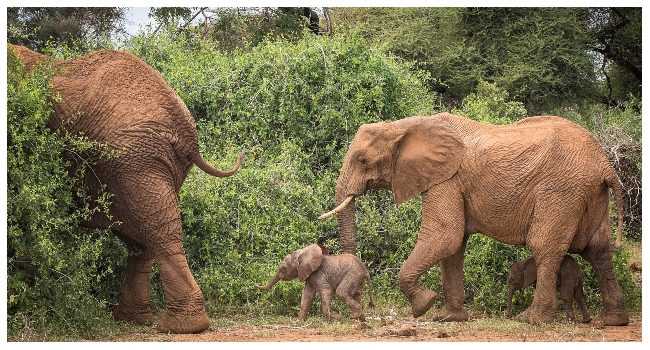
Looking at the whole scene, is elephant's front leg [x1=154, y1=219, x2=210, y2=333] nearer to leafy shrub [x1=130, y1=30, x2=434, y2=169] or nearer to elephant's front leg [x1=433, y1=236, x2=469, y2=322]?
elephant's front leg [x1=433, y1=236, x2=469, y2=322]

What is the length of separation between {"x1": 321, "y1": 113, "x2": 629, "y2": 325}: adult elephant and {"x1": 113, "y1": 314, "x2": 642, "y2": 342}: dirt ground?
0.96 ft

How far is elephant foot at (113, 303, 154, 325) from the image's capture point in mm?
8148

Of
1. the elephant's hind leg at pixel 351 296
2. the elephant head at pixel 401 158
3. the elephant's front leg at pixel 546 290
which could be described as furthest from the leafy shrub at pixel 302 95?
the elephant's front leg at pixel 546 290

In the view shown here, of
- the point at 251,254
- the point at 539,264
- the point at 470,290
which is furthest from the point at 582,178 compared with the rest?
the point at 251,254

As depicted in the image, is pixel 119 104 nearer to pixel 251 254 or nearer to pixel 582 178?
pixel 251 254

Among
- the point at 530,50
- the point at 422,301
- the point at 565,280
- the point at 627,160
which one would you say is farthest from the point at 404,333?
the point at 530,50

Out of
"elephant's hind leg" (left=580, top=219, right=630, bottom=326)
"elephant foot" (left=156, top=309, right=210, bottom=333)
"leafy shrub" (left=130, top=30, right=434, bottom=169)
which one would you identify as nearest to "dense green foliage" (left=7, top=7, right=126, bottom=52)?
"leafy shrub" (left=130, top=30, right=434, bottom=169)

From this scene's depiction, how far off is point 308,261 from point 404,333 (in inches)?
40.8

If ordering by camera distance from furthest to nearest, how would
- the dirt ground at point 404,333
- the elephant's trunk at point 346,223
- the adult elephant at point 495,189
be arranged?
the elephant's trunk at point 346,223
the adult elephant at point 495,189
the dirt ground at point 404,333

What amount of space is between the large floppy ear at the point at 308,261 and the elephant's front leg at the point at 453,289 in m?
1.14

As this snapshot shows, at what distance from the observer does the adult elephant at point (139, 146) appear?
7258mm

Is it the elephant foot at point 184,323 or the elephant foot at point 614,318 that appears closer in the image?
the elephant foot at point 184,323

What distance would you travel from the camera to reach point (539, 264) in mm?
8008

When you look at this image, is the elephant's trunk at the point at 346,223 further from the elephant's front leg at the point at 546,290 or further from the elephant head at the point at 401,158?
the elephant's front leg at the point at 546,290
